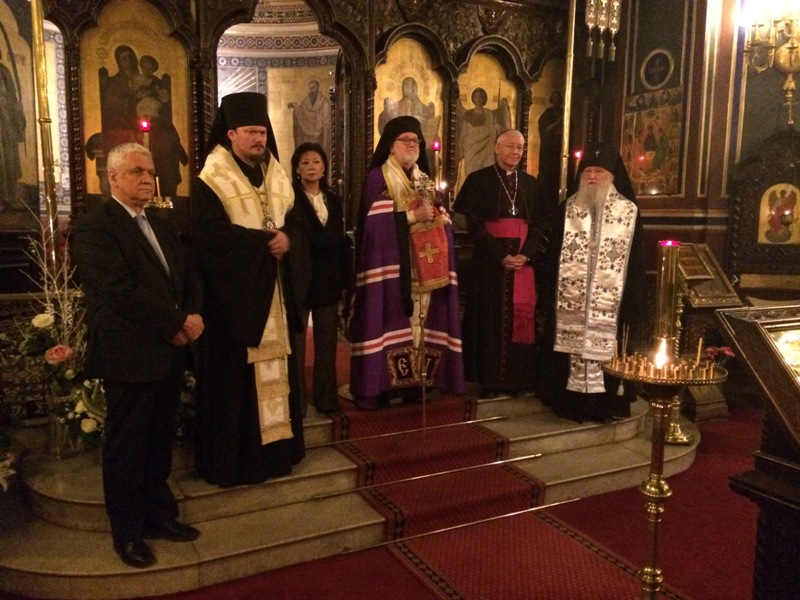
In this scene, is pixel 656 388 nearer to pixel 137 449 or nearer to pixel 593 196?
Result: pixel 137 449

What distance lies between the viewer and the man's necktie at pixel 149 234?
10.5ft

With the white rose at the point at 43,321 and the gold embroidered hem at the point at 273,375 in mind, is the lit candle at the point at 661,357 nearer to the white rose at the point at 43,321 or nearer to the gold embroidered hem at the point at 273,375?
the gold embroidered hem at the point at 273,375

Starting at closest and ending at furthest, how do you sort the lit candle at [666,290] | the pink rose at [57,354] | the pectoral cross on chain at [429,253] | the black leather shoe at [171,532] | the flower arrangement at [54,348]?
the lit candle at [666,290] < the black leather shoe at [171,532] < the pink rose at [57,354] < the flower arrangement at [54,348] < the pectoral cross on chain at [429,253]

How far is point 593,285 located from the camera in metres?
5.07

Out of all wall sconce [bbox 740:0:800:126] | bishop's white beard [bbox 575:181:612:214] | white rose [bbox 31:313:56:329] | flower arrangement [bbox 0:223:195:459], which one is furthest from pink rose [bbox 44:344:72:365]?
wall sconce [bbox 740:0:800:126]

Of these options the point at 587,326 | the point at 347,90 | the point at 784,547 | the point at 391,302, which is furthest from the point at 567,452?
the point at 347,90

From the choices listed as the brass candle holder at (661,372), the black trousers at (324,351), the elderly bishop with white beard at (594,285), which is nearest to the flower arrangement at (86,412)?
the black trousers at (324,351)

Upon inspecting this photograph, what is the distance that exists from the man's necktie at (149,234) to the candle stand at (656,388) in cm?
210

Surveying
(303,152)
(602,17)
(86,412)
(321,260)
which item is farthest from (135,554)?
(602,17)

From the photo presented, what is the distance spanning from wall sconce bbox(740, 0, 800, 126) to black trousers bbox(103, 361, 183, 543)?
5.69 metres

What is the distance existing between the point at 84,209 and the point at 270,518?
300 centimetres

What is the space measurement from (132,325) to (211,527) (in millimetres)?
1259

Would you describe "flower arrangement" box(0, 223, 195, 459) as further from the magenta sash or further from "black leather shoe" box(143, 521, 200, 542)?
the magenta sash

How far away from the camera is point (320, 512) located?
389 centimetres
